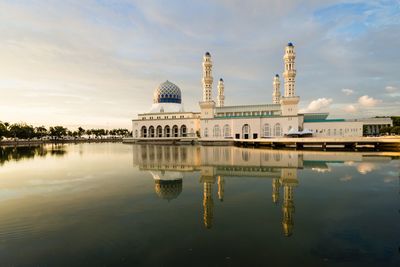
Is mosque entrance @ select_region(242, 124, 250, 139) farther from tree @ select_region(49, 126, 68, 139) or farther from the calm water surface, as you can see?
tree @ select_region(49, 126, 68, 139)

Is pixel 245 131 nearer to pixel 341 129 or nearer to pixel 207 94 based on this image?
pixel 207 94

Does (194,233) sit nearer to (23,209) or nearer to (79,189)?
(23,209)

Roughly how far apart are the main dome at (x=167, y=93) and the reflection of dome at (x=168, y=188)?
7510cm

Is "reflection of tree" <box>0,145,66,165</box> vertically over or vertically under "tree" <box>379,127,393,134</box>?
under

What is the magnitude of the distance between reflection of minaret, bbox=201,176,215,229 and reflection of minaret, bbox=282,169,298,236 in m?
2.65

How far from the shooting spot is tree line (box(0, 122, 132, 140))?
9619 centimetres

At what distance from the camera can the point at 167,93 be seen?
91438mm

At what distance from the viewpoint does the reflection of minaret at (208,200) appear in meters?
9.95

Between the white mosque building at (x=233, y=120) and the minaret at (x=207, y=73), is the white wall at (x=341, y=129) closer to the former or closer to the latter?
the white mosque building at (x=233, y=120)

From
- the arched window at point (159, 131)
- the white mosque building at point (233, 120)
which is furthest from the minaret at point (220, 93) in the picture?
the arched window at point (159, 131)

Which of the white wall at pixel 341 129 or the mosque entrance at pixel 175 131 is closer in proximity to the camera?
the white wall at pixel 341 129

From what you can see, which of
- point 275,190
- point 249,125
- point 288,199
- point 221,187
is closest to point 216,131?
point 249,125

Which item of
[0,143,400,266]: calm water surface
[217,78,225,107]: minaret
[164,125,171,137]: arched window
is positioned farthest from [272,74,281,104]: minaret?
[0,143,400,266]: calm water surface

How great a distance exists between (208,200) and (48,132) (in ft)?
434
